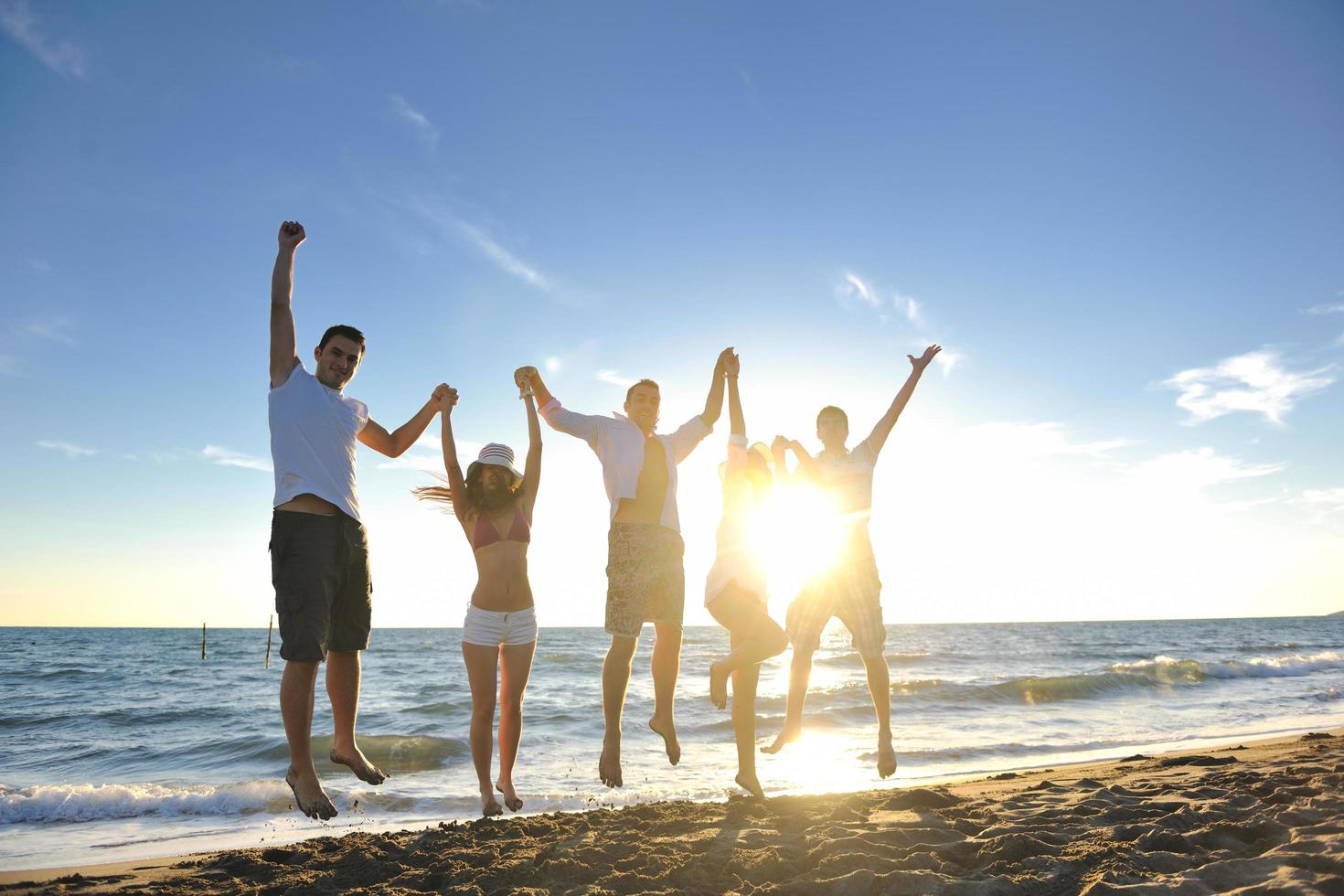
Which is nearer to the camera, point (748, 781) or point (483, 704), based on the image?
point (483, 704)

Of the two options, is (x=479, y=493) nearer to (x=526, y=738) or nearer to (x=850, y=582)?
(x=850, y=582)

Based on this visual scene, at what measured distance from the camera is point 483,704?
4.68m

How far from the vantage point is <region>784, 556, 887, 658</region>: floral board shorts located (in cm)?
579

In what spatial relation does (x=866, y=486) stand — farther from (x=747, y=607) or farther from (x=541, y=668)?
(x=541, y=668)

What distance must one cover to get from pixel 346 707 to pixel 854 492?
3.75 metres

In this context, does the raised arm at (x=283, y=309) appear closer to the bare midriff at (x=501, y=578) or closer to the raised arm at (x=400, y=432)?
the raised arm at (x=400, y=432)

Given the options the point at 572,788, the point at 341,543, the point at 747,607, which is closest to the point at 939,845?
the point at 747,607

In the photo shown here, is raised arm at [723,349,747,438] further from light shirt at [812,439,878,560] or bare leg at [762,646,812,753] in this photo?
bare leg at [762,646,812,753]

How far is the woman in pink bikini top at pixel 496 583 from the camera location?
15.2ft

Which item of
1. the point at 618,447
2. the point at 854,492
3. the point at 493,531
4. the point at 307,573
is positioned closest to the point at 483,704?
the point at 493,531

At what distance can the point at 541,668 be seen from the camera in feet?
84.1

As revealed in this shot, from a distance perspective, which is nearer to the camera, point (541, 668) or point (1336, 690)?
point (1336, 690)

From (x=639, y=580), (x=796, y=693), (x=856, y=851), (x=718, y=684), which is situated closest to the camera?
(x=856, y=851)

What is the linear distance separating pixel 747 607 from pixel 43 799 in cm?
820
